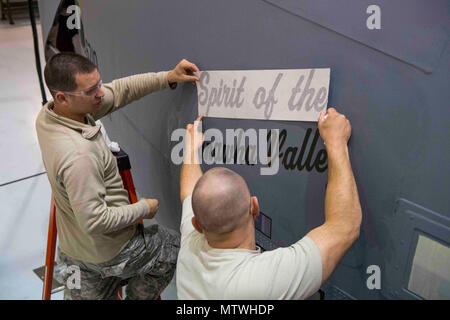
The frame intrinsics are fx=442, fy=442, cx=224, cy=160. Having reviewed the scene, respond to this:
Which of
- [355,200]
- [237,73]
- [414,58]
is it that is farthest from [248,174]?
[414,58]

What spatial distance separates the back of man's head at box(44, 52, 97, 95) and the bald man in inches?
24.1

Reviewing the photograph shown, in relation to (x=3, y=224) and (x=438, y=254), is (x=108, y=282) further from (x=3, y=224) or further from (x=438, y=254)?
(x=3, y=224)

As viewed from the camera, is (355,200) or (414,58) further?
(355,200)

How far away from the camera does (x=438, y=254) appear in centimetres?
125

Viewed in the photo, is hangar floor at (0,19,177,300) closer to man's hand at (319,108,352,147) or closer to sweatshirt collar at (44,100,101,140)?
sweatshirt collar at (44,100,101,140)

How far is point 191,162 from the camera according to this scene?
5.32ft

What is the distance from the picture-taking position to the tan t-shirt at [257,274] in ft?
3.80

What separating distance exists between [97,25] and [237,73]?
1176 millimetres

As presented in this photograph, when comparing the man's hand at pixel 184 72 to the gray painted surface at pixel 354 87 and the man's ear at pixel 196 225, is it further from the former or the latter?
the man's ear at pixel 196 225

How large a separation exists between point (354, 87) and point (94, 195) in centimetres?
92

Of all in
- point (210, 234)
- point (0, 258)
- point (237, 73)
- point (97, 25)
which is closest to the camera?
point (210, 234)

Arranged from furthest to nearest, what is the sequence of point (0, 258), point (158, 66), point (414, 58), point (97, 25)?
point (0, 258) → point (97, 25) → point (158, 66) → point (414, 58)
